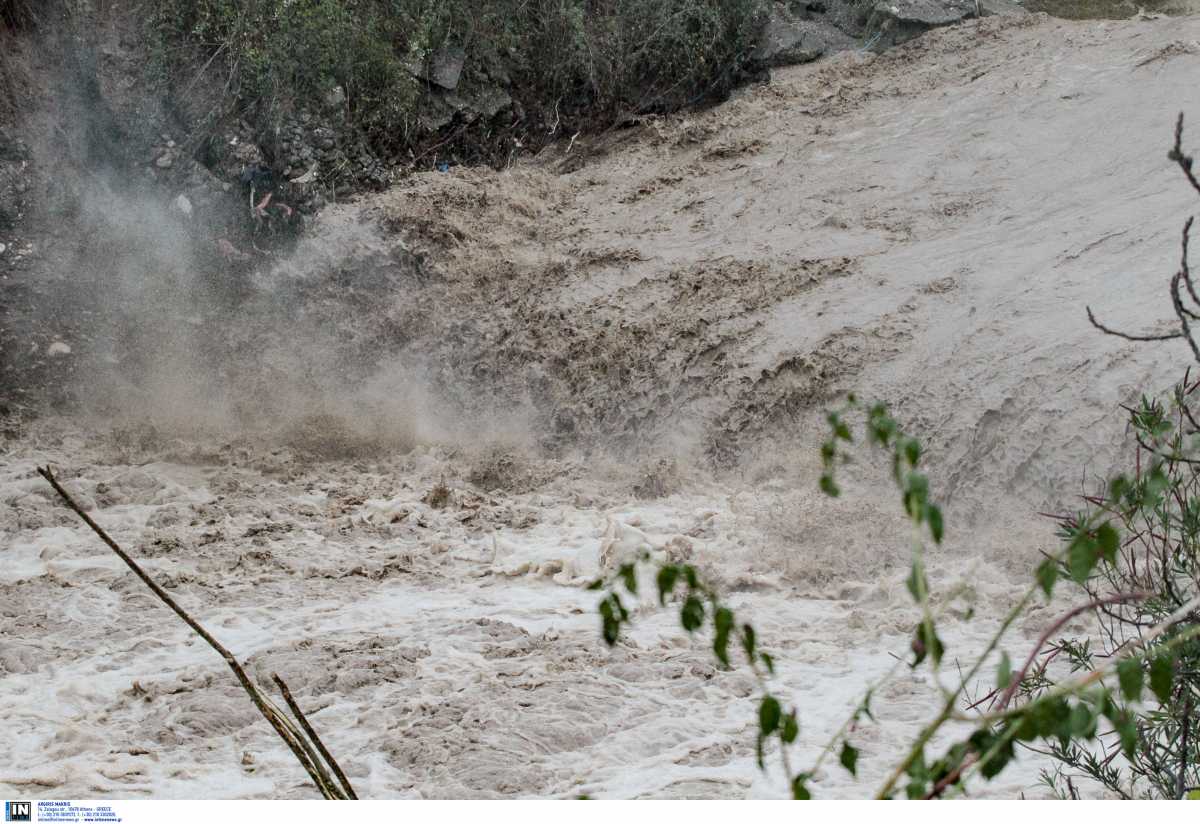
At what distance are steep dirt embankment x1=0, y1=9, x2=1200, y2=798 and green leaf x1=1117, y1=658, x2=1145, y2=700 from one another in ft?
3.90

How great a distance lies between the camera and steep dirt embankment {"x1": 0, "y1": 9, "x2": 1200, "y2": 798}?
2342 mm

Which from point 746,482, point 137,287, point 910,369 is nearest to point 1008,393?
point 910,369

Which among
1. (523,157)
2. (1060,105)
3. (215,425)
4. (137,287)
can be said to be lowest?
(215,425)

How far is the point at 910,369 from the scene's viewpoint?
11.6 feet

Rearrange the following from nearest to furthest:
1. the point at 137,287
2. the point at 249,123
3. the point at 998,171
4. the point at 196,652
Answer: the point at 196,652 < the point at 998,171 < the point at 137,287 < the point at 249,123

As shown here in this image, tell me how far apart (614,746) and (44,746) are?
112 centimetres

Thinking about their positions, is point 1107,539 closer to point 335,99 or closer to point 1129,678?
point 1129,678

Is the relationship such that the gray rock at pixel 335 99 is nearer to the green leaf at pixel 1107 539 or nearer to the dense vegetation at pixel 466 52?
the dense vegetation at pixel 466 52

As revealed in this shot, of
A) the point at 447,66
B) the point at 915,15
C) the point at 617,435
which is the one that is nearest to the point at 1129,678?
the point at 617,435

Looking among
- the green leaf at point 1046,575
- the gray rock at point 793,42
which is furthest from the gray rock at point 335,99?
the green leaf at point 1046,575

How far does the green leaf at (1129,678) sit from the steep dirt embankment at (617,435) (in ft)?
3.90

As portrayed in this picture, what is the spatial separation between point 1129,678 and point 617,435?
10.3ft

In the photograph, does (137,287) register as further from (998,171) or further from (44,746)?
(998,171)

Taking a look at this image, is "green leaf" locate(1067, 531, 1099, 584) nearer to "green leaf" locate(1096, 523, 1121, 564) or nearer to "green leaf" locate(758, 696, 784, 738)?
"green leaf" locate(1096, 523, 1121, 564)
